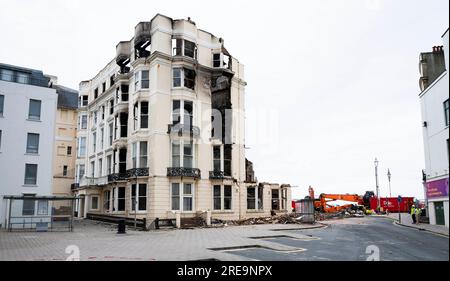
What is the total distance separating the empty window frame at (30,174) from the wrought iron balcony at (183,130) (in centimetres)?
1382

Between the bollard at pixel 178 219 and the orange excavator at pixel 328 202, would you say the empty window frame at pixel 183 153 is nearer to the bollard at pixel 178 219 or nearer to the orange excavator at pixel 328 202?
the bollard at pixel 178 219

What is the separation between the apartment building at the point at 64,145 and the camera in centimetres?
5622

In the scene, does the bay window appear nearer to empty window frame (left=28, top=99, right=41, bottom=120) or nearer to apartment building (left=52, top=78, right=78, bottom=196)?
empty window frame (left=28, top=99, right=41, bottom=120)

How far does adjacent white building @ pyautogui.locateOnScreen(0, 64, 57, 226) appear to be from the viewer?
34.0 m

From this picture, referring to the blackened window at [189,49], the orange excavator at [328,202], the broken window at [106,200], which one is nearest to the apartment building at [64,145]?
the broken window at [106,200]

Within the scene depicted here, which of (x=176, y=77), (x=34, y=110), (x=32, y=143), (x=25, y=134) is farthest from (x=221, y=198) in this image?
(x=34, y=110)

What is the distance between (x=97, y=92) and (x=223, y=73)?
20.2 m

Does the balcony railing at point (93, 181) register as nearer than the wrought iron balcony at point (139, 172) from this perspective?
No

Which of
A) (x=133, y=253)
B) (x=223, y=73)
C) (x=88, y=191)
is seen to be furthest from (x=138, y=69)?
(x=133, y=253)

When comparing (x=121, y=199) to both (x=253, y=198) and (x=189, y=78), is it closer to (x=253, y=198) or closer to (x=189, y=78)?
(x=253, y=198)

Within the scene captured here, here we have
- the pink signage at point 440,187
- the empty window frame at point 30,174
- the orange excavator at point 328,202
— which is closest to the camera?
the pink signage at point 440,187

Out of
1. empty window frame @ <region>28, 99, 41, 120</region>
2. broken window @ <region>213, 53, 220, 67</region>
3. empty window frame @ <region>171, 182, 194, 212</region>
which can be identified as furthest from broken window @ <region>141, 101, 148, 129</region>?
empty window frame @ <region>28, 99, 41, 120</region>
